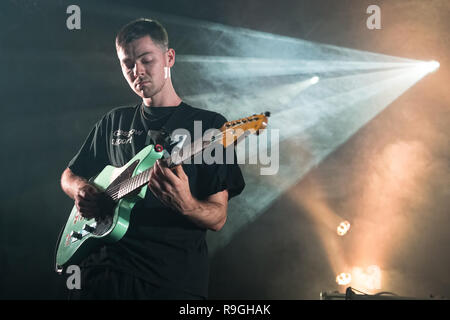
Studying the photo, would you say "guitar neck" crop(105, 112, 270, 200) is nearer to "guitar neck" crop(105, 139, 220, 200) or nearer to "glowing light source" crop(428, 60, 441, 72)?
"guitar neck" crop(105, 139, 220, 200)

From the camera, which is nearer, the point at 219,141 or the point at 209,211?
the point at 219,141

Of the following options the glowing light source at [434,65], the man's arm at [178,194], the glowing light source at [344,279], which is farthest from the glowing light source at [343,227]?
the man's arm at [178,194]

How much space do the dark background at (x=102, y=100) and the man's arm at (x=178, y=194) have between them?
2.25 metres

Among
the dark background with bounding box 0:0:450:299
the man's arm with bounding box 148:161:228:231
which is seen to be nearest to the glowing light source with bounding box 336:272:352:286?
the dark background with bounding box 0:0:450:299

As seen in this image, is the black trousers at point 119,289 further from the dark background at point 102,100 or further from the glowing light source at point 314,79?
the glowing light source at point 314,79

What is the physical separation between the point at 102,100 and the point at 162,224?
90.5 inches

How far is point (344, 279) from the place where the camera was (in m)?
4.50

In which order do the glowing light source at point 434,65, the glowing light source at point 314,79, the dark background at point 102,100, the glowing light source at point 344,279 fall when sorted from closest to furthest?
the dark background at point 102,100
the glowing light source at point 434,65
the glowing light source at point 314,79
the glowing light source at point 344,279

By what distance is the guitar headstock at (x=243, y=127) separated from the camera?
1.62 metres

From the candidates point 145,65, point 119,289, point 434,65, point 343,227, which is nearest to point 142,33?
point 145,65

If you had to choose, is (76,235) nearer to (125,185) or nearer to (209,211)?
(125,185)

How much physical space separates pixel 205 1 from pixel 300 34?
1040 millimetres

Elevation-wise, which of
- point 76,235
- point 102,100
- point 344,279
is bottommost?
point 344,279

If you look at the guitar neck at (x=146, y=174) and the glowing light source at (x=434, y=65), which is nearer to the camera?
the guitar neck at (x=146, y=174)
